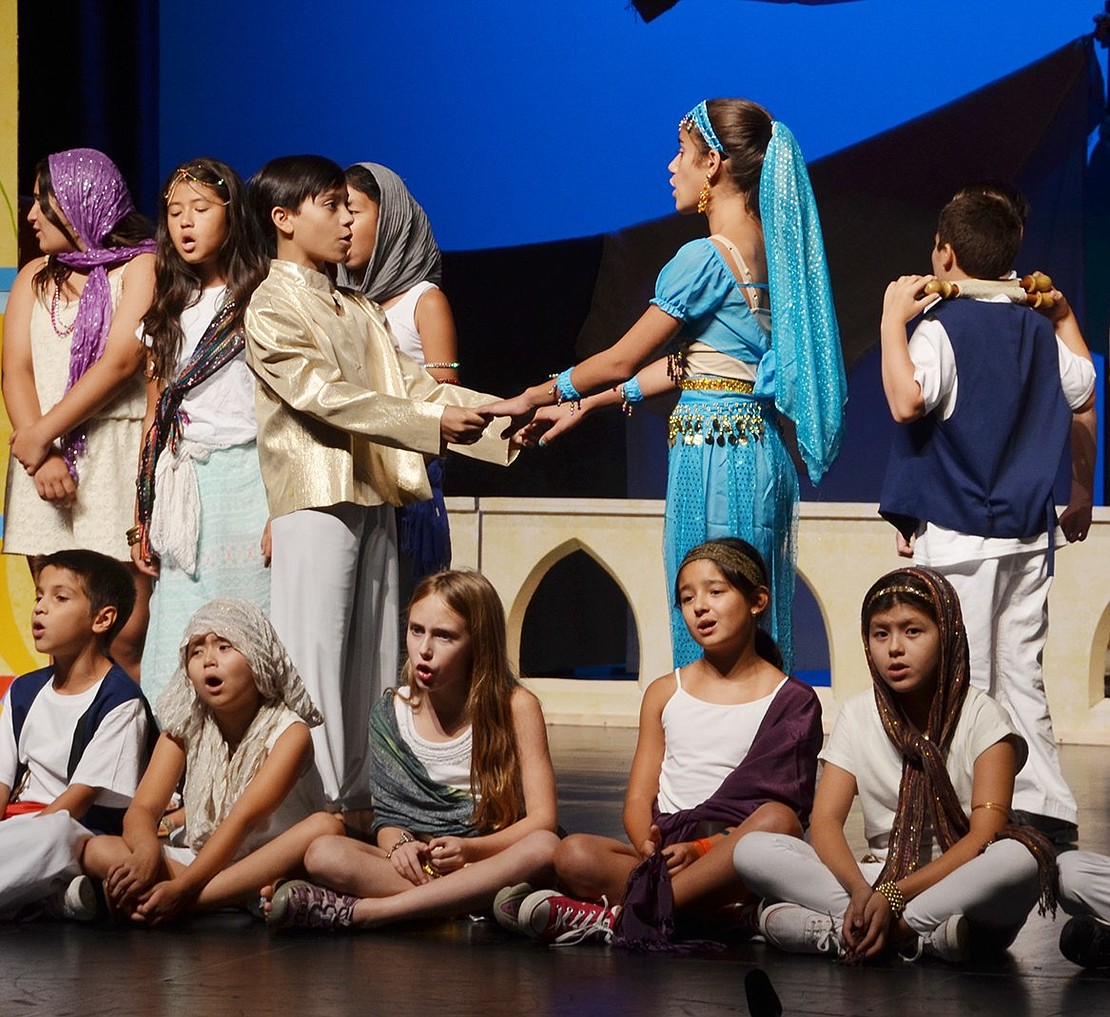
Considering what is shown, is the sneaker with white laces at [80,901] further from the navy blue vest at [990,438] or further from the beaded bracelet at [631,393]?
the navy blue vest at [990,438]

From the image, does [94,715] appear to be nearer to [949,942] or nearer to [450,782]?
[450,782]

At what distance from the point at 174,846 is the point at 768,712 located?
3.61 ft

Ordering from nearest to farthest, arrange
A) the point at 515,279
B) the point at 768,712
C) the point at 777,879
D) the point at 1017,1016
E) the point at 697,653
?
1. the point at 1017,1016
2. the point at 777,879
3. the point at 768,712
4. the point at 697,653
5. the point at 515,279

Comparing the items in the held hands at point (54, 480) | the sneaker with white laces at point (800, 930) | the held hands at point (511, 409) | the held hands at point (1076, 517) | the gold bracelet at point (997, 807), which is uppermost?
the held hands at point (511, 409)

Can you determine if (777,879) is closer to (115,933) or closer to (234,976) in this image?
(234,976)

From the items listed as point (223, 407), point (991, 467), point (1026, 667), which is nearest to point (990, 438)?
point (991, 467)

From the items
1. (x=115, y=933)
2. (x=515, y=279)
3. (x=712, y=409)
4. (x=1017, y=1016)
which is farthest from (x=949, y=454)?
(x=515, y=279)

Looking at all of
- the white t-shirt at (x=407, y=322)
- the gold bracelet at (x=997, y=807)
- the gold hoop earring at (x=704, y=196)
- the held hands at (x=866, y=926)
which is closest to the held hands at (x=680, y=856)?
the held hands at (x=866, y=926)

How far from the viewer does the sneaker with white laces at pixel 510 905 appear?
3193 mm

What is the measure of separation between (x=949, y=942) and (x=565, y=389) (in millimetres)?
1563

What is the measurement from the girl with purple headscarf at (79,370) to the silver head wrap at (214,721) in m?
0.90

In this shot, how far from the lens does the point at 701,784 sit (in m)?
3.47

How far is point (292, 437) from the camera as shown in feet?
12.9

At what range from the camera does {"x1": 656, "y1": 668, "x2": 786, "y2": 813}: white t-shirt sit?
3.47m
